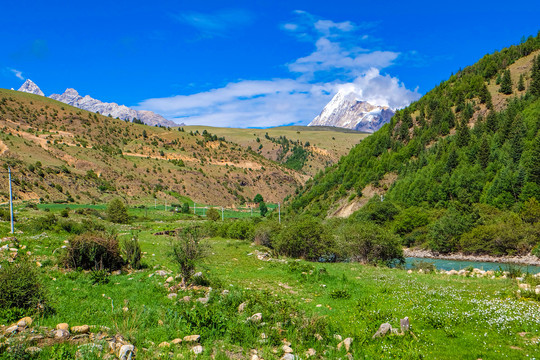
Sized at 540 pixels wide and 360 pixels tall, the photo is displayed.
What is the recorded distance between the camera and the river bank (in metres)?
45.8

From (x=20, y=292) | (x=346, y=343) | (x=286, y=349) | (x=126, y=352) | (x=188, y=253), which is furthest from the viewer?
(x=188, y=253)

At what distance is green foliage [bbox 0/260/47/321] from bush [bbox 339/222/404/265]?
2618 centimetres

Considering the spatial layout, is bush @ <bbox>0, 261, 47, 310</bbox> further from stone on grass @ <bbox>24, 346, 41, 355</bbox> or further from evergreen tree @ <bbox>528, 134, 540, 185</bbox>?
evergreen tree @ <bbox>528, 134, 540, 185</bbox>

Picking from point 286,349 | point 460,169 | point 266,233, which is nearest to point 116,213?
point 266,233

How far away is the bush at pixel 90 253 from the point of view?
17.3m

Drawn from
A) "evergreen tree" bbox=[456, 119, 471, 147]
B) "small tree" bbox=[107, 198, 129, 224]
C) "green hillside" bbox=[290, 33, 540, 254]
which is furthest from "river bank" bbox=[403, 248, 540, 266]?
"small tree" bbox=[107, 198, 129, 224]

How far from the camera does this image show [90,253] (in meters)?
17.4

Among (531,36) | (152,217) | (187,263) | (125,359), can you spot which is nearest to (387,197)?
(152,217)

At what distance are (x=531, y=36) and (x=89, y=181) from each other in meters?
161

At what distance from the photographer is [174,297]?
1362 cm

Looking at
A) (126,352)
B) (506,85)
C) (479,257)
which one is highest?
(506,85)

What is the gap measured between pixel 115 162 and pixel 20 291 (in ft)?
379

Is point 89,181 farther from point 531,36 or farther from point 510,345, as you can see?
point 531,36

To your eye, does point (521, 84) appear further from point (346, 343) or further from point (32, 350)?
point (32, 350)
